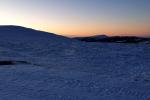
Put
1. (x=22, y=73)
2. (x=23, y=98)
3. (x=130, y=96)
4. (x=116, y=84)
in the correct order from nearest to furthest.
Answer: (x=23, y=98)
(x=130, y=96)
(x=116, y=84)
(x=22, y=73)

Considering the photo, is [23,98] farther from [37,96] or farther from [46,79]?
[46,79]

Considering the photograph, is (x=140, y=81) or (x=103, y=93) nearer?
(x=103, y=93)

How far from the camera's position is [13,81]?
2084 centimetres

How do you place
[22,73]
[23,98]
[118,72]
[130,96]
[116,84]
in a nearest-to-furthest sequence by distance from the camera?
[23,98], [130,96], [116,84], [22,73], [118,72]

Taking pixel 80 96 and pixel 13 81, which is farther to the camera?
pixel 13 81

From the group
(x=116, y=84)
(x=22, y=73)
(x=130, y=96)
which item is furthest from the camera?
(x=22, y=73)

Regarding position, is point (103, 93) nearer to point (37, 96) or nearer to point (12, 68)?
point (37, 96)

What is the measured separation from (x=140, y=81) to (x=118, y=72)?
13.7ft

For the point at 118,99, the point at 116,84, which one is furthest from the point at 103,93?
the point at 116,84

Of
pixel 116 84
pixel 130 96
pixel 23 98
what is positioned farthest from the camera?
pixel 116 84

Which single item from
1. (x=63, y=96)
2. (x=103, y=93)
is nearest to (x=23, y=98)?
(x=63, y=96)

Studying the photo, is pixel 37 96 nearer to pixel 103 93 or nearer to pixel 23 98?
pixel 23 98

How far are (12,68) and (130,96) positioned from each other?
11.6 meters

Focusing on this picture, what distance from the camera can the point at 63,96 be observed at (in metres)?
17.2
